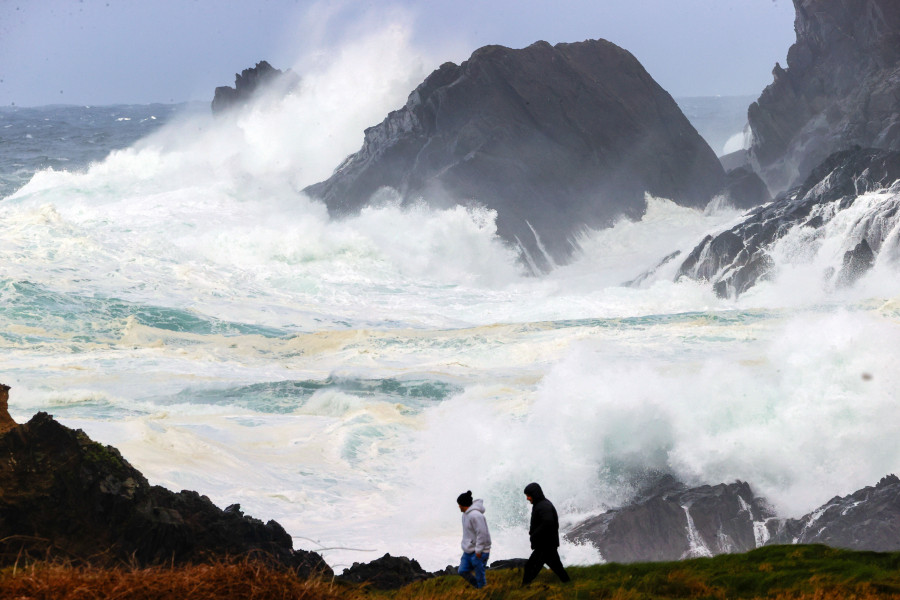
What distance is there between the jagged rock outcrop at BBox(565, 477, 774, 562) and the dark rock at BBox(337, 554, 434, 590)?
193 inches

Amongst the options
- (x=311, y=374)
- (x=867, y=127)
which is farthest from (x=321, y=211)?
(x=867, y=127)

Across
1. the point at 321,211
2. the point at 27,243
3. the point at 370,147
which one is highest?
the point at 370,147

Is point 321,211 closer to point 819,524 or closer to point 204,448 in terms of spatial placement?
point 204,448

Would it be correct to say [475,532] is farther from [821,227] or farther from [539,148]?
[539,148]

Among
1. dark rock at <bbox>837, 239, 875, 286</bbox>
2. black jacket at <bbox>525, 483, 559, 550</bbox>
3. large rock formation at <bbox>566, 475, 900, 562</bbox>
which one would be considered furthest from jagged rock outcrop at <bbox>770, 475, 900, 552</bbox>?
dark rock at <bbox>837, 239, 875, 286</bbox>

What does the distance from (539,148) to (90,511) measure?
2431 inches

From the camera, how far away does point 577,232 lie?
220ft

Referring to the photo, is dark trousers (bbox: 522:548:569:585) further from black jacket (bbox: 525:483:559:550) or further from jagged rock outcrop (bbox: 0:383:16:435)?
jagged rock outcrop (bbox: 0:383:16:435)

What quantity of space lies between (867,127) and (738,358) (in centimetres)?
4461

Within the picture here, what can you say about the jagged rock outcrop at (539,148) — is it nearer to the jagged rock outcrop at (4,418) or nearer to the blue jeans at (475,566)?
the jagged rock outcrop at (4,418)

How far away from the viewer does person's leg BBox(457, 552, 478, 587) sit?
8820 mm

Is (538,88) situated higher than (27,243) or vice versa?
(538,88)

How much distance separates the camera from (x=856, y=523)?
14922 mm

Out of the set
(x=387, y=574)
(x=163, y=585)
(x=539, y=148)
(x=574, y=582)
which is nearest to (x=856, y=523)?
(x=574, y=582)
